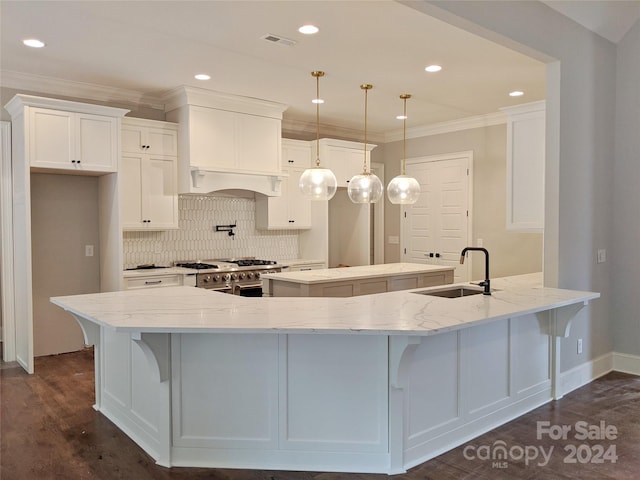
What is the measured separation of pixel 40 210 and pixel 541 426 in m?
4.77

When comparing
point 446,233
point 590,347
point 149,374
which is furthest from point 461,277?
point 149,374

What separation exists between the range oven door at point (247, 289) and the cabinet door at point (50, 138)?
1.99 metres

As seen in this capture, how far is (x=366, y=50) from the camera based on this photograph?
411 cm

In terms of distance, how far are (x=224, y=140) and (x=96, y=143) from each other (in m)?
1.34

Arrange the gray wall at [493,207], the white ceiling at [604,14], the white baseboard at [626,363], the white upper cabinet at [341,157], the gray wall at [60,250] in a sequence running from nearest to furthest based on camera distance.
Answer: the white ceiling at [604,14] < the white baseboard at [626,363] < the gray wall at [60,250] < the gray wall at [493,207] < the white upper cabinet at [341,157]

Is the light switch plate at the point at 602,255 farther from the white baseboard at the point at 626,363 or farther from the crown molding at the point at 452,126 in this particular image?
the crown molding at the point at 452,126

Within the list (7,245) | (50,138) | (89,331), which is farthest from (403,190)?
(7,245)

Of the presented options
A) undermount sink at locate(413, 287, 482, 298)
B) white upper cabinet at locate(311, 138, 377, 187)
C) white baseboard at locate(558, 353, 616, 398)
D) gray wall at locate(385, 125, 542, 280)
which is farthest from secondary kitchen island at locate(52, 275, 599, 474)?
white upper cabinet at locate(311, 138, 377, 187)

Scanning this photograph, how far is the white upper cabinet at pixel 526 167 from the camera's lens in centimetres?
423

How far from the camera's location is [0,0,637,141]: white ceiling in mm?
3369

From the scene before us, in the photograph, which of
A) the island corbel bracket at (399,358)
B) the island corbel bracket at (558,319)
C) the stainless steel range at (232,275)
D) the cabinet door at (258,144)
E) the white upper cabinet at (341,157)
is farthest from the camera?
the white upper cabinet at (341,157)

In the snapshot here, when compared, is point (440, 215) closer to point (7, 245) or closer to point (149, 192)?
point (149, 192)

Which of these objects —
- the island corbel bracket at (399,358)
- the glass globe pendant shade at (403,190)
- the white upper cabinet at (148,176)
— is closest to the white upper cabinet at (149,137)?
the white upper cabinet at (148,176)

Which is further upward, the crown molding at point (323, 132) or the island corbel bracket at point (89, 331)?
the crown molding at point (323, 132)
